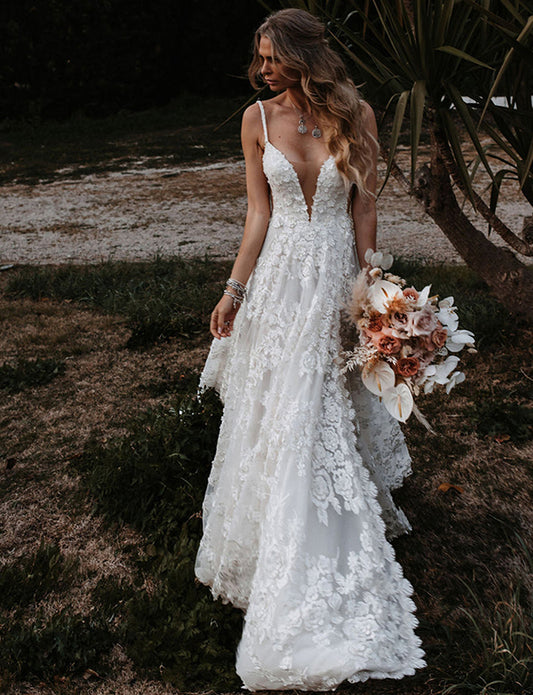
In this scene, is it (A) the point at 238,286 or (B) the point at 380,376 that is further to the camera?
(A) the point at 238,286

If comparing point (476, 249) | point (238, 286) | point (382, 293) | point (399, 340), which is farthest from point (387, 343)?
point (476, 249)

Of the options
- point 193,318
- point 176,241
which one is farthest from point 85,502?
point 176,241

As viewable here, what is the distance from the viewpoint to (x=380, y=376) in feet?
7.18

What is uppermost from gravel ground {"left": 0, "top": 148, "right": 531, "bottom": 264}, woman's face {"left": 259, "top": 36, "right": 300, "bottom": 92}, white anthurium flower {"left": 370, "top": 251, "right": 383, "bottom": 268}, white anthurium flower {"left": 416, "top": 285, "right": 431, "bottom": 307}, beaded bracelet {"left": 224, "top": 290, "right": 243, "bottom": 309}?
woman's face {"left": 259, "top": 36, "right": 300, "bottom": 92}

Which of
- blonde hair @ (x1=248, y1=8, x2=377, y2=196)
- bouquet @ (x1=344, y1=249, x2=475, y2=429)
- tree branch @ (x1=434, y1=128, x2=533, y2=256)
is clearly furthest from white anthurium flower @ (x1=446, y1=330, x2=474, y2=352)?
tree branch @ (x1=434, y1=128, x2=533, y2=256)

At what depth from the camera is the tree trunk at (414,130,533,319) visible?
4.16 m

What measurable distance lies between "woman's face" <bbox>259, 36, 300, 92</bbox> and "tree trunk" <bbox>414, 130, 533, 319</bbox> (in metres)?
2.01

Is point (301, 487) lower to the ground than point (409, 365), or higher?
lower

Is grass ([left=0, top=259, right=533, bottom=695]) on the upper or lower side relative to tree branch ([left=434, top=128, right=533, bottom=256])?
lower

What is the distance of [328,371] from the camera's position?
89.3 inches

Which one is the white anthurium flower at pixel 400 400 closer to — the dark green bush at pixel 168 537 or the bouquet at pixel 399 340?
the bouquet at pixel 399 340

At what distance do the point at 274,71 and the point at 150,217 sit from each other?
6678 mm

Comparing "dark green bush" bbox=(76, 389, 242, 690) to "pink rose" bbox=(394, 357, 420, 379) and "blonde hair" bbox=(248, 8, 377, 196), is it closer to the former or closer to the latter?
"pink rose" bbox=(394, 357, 420, 379)

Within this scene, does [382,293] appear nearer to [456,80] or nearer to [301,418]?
[301,418]
